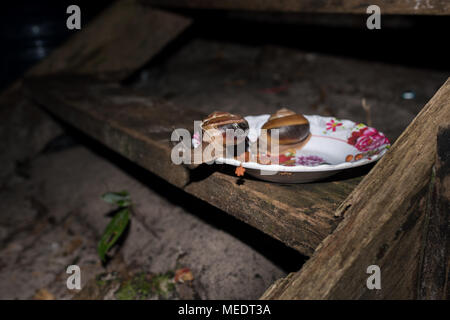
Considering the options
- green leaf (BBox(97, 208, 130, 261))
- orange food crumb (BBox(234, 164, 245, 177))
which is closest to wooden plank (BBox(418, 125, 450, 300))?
orange food crumb (BBox(234, 164, 245, 177))

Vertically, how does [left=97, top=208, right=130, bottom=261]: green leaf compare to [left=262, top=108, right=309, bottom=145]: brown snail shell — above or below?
below

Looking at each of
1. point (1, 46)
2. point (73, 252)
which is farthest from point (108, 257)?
point (1, 46)

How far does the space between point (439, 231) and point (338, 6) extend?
1.20m

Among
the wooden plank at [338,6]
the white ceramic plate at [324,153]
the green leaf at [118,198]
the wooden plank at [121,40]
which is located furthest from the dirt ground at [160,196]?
the wooden plank at [338,6]

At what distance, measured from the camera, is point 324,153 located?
1.30m

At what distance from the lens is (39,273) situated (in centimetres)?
221

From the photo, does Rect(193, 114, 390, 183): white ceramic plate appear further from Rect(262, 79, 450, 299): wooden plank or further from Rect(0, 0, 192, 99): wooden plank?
Rect(0, 0, 192, 99): wooden plank

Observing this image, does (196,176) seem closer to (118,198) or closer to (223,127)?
(223,127)

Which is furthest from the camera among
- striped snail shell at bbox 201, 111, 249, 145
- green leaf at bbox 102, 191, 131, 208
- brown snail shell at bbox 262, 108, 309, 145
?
green leaf at bbox 102, 191, 131, 208

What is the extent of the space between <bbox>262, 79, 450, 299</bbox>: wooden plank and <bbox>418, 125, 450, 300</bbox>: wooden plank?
2cm

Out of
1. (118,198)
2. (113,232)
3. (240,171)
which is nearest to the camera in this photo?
(240,171)

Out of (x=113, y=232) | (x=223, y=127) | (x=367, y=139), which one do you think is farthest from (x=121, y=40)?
(x=367, y=139)

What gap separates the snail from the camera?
1146mm

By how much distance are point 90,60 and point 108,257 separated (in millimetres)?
1896
